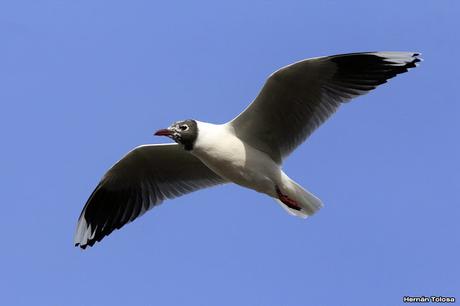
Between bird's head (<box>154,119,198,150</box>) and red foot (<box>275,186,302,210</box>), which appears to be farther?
red foot (<box>275,186,302,210</box>)

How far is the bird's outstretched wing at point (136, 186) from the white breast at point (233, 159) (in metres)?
0.98

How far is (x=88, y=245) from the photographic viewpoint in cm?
963

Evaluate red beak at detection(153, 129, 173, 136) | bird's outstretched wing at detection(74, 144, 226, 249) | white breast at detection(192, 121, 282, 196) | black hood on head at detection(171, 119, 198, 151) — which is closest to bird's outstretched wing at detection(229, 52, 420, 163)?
white breast at detection(192, 121, 282, 196)

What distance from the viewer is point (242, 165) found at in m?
8.09

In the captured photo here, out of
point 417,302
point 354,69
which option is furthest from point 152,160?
point 417,302

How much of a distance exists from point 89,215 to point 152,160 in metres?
1.13

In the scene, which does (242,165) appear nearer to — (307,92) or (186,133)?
(186,133)

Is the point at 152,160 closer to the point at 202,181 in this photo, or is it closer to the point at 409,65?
the point at 202,181

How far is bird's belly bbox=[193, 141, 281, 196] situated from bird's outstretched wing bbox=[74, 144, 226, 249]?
1006 mm

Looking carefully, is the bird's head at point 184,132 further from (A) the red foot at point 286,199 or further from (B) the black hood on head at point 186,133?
(A) the red foot at point 286,199

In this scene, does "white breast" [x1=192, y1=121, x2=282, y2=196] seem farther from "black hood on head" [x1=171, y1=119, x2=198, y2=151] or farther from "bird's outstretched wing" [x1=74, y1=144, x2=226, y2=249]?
"bird's outstretched wing" [x1=74, y1=144, x2=226, y2=249]

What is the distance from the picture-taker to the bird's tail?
8.17 meters

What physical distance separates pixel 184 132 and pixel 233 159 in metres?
0.56

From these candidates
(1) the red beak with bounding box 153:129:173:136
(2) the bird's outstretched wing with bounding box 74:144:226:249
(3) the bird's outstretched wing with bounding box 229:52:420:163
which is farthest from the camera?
(2) the bird's outstretched wing with bounding box 74:144:226:249
